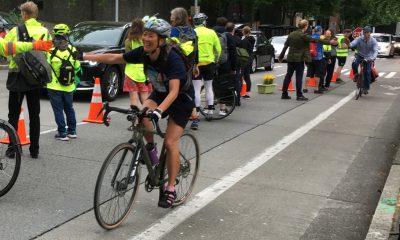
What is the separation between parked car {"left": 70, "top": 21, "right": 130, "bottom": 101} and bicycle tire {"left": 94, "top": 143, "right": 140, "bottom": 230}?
6.91 metres

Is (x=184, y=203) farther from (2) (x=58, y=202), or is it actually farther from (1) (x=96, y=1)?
(1) (x=96, y=1)

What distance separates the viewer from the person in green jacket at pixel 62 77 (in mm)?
7199

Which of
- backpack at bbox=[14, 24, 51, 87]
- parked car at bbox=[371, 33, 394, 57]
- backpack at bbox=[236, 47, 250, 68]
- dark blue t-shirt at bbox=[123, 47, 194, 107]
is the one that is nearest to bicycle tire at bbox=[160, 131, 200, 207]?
dark blue t-shirt at bbox=[123, 47, 194, 107]

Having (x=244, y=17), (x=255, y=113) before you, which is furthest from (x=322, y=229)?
(x=244, y=17)

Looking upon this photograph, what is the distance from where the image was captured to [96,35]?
12312 millimetres

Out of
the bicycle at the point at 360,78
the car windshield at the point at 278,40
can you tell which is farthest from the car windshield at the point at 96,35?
the car windshield at the point at 278,40

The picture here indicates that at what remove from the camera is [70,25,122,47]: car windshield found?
12.0 m

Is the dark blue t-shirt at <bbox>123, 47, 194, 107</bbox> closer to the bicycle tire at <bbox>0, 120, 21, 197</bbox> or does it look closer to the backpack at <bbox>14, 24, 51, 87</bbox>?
the bicycle tire at <bbox>0, 120, 21, 197</bbox>

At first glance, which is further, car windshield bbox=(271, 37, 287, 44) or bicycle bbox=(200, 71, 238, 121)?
car windshield bbox=(271, 37, 287, 44)

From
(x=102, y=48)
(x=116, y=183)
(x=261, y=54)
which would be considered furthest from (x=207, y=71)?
(x=261, y=54)

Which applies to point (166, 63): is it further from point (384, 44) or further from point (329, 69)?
point (384, 44)

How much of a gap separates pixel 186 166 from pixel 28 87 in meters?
2.28

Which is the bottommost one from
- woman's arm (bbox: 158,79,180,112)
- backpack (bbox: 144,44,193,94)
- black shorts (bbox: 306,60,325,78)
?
black shorts (bbox: 306,60,325,78)

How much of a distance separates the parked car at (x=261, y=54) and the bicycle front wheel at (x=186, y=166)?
15.2 meters
